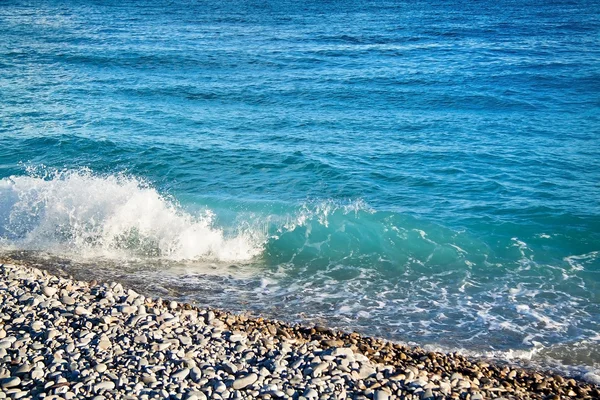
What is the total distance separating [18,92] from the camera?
26.1 meters

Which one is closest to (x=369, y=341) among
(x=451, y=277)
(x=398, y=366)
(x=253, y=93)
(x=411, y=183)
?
(x=398, y=366)

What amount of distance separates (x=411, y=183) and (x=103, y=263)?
8.36 meters

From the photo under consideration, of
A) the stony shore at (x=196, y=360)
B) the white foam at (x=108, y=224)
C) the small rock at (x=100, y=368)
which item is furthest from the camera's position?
the white foam at (x=108, y=224)

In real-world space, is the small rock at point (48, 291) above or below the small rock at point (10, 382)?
below

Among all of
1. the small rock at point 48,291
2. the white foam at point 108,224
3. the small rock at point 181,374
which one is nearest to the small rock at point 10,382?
the small rock at point 181,374

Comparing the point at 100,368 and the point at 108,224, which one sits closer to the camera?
the point at 100,368

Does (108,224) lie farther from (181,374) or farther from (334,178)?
(181,374)

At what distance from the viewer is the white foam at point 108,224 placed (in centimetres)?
1505

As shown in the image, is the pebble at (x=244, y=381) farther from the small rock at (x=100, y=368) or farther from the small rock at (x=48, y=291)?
the small rock at (x=48, y=291)

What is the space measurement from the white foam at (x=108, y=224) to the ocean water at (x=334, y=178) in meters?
0.05

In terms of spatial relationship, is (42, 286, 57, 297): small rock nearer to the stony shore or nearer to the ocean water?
the stony shore

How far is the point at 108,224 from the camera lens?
1577 centimetres

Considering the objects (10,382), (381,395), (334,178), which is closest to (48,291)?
(10,382)

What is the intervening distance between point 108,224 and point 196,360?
764 cm
